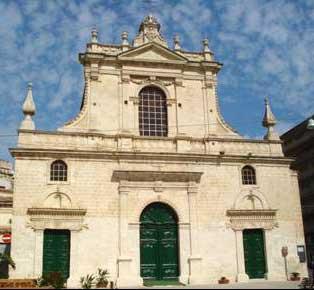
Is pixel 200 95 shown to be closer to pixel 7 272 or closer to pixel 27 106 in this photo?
pixel 27 106

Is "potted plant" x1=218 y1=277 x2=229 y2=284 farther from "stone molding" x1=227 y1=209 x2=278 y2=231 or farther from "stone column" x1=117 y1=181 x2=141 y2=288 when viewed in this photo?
"stone column" x1=117 y1=181 x2=141 y2=288

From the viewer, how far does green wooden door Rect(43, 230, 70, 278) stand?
2169cm

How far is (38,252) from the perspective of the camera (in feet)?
70.6

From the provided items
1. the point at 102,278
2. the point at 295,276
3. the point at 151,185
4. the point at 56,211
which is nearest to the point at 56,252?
the point at 56,211

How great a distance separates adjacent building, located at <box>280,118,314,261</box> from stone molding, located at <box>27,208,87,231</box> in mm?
19443

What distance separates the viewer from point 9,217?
3058 centimetres

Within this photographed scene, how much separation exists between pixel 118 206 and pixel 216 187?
5.15m

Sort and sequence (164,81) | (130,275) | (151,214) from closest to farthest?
(130,275)
(151,214)
(164,81)

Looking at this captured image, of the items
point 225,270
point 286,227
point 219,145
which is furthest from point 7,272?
point 286,227

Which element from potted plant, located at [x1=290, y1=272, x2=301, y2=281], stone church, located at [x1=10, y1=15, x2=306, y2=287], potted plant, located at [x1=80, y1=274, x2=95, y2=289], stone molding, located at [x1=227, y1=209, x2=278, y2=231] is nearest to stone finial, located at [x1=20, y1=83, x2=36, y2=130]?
stone church, located at [x1=10, y1=15, x2=306, y2=287]

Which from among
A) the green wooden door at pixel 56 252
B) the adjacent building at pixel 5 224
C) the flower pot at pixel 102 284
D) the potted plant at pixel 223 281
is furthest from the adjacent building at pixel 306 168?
the adjacent building at pixel 5 224

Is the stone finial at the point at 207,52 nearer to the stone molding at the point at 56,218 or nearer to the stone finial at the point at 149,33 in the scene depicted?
the stone finial at the point at 149,33

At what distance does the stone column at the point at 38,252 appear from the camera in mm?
21297

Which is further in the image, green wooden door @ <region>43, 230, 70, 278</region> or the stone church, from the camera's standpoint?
the stone church
